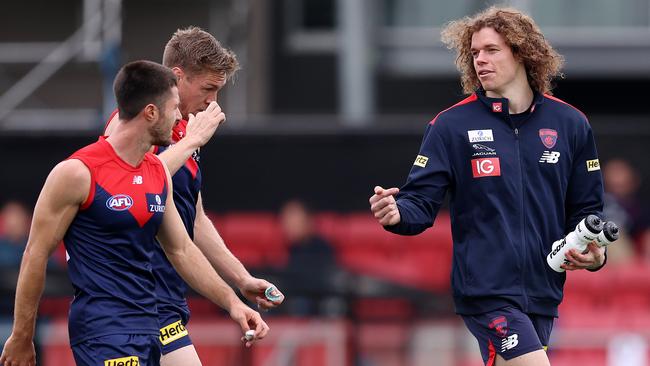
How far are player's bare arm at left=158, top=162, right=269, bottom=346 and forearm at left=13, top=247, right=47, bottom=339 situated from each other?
736 mm

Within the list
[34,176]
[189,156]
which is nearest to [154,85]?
[189,156]

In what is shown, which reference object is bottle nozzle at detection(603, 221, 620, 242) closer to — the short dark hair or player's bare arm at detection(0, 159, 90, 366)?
the short dark hair

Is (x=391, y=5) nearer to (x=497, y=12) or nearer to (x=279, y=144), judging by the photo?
(x=279, y=144)

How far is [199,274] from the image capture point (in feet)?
21.0

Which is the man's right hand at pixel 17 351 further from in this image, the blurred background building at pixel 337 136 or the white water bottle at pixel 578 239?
the blurred background building at pixel 337 136

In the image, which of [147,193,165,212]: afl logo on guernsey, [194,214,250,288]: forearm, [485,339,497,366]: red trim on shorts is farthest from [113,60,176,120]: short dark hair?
[485,339,497,366]: red trim on shorts

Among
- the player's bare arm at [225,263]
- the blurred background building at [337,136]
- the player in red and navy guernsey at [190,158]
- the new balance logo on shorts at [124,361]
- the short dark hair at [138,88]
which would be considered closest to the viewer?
the new balance logo on shorts at [124,361]

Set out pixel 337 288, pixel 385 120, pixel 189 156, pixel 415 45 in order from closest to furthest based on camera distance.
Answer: pixel 189 156, pixel 337 288, pixel 385 120, pixel 415 45

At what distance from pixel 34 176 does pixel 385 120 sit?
4.54 meters

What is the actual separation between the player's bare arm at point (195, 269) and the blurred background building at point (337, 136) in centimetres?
437

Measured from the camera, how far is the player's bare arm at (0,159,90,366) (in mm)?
5730

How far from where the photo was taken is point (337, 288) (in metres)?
11.1

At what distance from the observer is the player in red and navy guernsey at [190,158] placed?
6.54 m

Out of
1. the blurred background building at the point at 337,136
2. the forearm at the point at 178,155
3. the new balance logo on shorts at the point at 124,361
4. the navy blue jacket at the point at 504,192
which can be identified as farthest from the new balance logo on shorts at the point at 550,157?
the blurred background building at the point at 337,136
